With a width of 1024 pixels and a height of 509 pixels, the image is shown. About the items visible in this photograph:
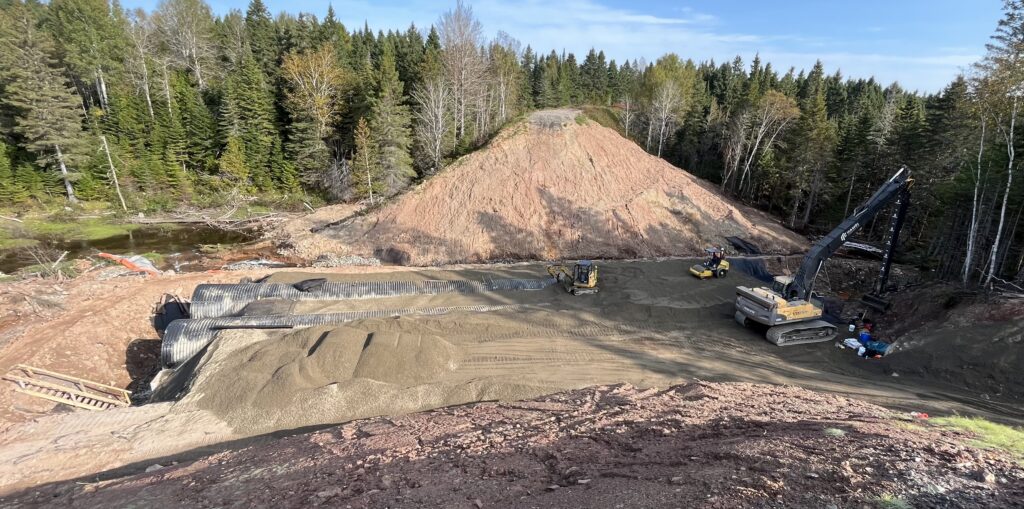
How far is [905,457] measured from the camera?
5.16m

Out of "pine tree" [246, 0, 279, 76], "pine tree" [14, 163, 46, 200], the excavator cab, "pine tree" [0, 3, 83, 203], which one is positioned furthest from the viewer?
"pine tree" [246, 0, 279, 76]

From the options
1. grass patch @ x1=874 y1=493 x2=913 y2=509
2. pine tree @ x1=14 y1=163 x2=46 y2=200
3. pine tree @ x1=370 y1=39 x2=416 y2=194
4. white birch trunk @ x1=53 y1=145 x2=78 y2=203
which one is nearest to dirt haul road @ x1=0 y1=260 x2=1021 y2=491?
grass patch @ x1=874 y1=493 x2=913 y2=509

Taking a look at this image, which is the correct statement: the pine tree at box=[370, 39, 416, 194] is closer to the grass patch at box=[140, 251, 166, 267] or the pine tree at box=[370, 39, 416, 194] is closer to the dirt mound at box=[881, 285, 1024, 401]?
the grass patch at box=[140, 251, 166, 267]

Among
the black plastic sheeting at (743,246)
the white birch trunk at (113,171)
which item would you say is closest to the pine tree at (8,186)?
the white birch trunk at (113,171)

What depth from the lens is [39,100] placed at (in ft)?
95.0

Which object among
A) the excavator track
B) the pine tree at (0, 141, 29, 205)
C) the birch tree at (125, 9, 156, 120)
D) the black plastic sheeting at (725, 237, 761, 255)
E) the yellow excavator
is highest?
the birch tree at (125, 9, 156, 120)

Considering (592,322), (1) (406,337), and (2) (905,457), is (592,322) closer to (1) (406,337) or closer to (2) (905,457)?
(1) (406,337)

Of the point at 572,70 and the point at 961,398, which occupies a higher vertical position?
the point at 572,70

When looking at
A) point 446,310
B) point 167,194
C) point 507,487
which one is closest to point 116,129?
point 167,194

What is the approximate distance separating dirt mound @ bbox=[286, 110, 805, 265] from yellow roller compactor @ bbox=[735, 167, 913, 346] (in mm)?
9498

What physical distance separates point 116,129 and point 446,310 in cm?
3781

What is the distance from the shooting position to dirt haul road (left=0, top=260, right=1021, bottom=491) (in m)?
8.31

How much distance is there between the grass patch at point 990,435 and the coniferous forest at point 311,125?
16.8 meters

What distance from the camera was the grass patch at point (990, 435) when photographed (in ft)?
18.7
